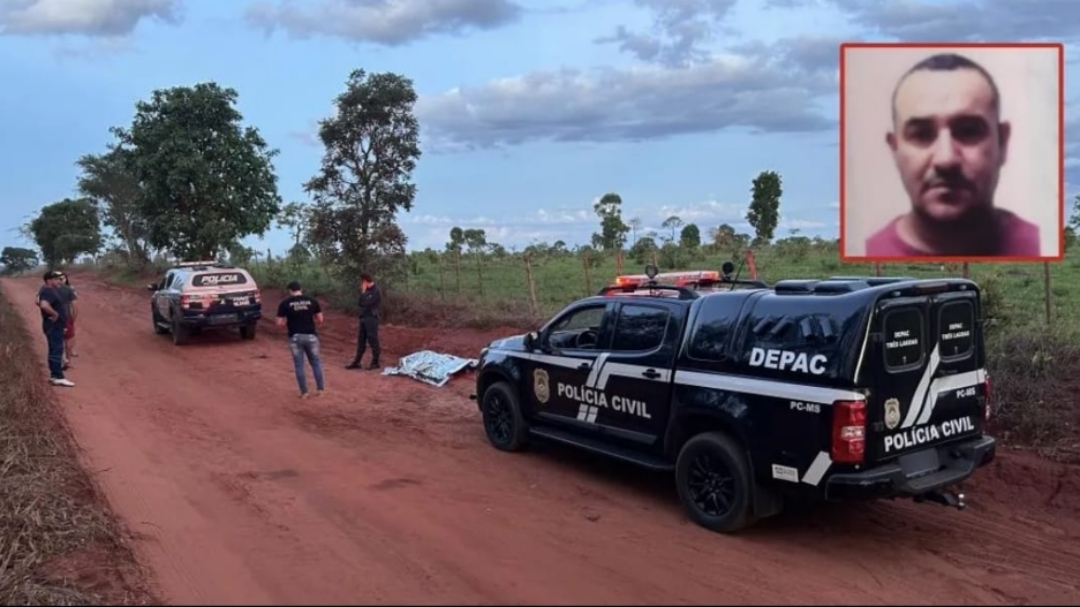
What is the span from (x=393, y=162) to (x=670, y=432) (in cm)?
1496

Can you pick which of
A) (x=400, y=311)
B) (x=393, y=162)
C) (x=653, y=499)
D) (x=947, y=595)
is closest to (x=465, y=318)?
(x=400, y=311)

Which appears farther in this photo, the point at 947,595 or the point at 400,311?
the point at 400,311

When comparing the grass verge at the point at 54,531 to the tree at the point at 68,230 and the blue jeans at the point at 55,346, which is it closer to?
the blue jeans at the point at 55,346

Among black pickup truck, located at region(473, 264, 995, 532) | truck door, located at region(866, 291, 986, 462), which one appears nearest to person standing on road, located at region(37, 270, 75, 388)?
black pickup truck, located at region(473, 264, 995, 532)

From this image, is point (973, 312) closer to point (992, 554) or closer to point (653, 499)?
point (992, 554)

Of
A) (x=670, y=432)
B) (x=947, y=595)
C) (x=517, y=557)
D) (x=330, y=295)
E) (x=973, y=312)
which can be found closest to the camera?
(x=947, y=595)

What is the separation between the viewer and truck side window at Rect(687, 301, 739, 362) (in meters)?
7.10

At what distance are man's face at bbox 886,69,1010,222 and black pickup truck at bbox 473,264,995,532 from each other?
3.67m

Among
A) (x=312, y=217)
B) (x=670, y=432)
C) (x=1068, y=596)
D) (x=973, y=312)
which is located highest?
(x=312, y=217)

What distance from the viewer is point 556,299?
69.5ft

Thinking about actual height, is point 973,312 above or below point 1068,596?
above

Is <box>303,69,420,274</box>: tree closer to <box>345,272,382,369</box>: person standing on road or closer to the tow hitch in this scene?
<box>345,272,382,369</box>: person standing on road

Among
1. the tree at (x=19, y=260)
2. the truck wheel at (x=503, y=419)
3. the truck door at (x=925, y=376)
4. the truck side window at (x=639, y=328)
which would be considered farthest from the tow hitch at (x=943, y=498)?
the tree at (x=19, y=260)

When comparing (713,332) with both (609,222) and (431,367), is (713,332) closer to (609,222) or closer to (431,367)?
(431,367)
